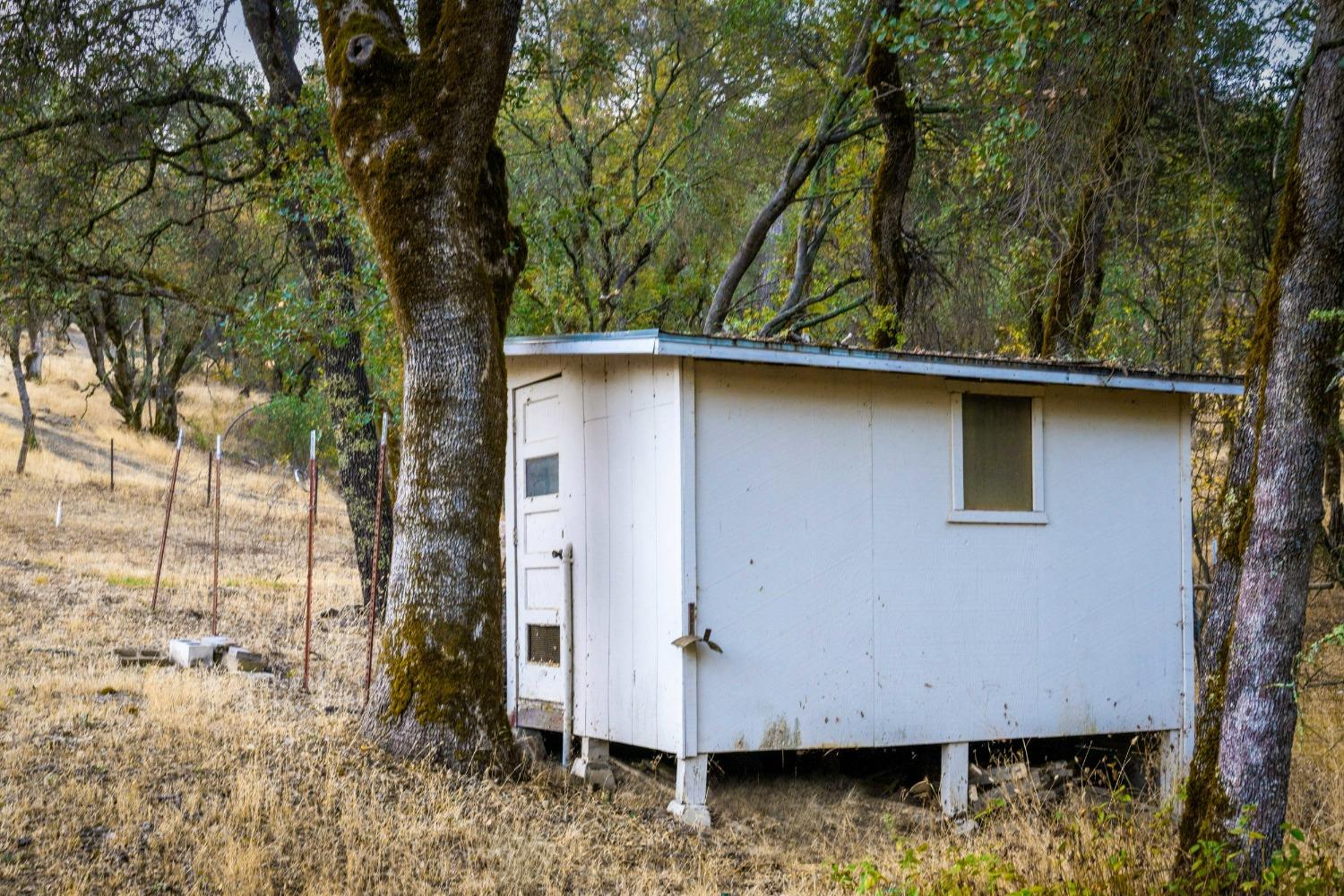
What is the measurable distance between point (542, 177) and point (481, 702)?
28.8ft

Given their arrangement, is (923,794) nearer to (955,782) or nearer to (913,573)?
(955,782)

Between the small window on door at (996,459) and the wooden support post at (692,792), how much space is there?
2325 mm

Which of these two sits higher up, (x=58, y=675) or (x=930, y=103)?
(x=930, y=103)

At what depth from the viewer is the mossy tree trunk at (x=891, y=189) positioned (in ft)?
37.4

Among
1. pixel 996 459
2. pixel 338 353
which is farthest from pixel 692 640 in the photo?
pixel 338 353

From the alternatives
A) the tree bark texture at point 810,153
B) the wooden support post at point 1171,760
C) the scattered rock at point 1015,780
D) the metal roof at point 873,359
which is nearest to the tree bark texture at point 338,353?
the tree bark texture at point 810,153

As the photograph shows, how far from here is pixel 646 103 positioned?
1582cm

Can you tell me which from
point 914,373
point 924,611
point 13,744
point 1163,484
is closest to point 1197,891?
point 924,611

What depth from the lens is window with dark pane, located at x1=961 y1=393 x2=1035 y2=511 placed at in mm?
8422

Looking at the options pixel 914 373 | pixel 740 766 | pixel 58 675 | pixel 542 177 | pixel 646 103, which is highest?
pixel 646 103

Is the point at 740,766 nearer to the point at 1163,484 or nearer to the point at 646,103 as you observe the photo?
the point at 1163,484

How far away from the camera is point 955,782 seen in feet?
26.8

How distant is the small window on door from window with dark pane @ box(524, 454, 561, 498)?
2691 mm

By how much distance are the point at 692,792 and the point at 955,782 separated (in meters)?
1.84
